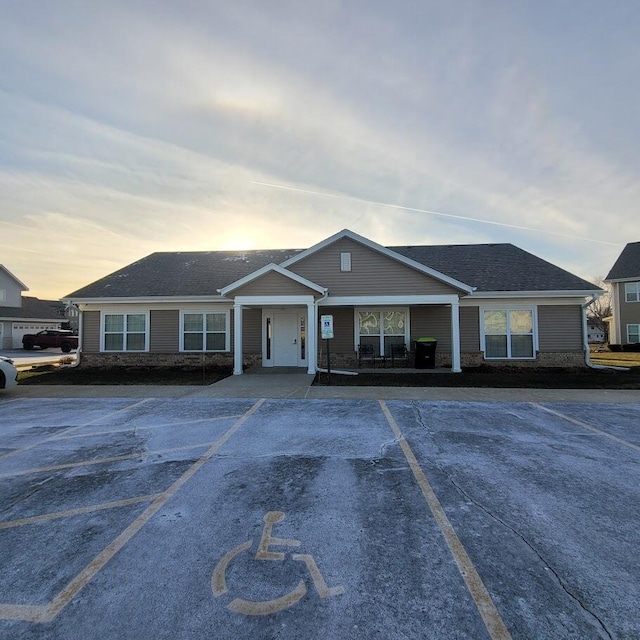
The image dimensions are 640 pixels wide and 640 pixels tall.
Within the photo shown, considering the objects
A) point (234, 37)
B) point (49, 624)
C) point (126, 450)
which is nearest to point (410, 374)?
point (126, 450)

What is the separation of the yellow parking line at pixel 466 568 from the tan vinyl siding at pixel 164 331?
44.2 ft

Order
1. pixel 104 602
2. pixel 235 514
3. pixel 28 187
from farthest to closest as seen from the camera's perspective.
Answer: pixel 28 187 → pixel 235 514 → pixel 104 602

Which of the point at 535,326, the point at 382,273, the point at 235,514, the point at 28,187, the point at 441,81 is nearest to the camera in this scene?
the point at 235,514

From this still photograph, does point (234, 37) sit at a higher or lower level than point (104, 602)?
higher

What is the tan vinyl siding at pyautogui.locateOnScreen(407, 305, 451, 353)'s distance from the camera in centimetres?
1501

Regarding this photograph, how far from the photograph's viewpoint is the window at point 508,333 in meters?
14.8

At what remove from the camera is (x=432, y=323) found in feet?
49.4

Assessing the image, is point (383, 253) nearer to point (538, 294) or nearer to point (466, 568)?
point (538, 294)

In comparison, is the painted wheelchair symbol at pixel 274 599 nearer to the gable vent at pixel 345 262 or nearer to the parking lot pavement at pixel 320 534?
the parking lot pavement at pixel 320 534

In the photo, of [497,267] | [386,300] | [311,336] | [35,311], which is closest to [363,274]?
[386,300]

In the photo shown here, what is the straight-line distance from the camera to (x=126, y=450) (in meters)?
5.25

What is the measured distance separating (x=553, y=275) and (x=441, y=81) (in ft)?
32.3

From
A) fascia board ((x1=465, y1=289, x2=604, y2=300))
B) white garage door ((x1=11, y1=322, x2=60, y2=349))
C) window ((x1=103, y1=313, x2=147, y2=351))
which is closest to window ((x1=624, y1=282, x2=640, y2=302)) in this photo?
fascia board ((x1=465, y1=289, x2=604, y2=300))

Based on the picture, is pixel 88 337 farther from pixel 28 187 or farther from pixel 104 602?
pixel 104 602
